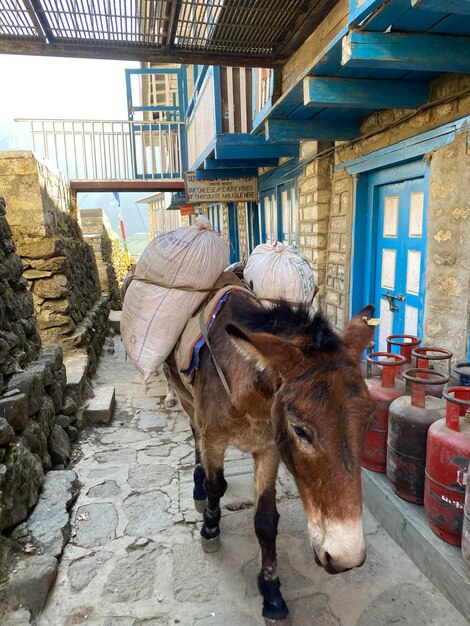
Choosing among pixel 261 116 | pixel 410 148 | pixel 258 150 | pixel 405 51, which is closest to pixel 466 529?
pixel 405 51

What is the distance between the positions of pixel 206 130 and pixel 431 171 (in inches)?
181

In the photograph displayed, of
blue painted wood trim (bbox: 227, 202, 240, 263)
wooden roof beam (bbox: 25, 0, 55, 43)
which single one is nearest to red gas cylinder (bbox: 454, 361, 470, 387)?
wooden roof beam (bbox: 25, 0, 55, 43)

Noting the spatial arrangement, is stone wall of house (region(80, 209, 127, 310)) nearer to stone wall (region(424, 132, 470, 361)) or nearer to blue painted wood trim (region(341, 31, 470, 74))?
stone wall (region(424, 132, 470, 361))

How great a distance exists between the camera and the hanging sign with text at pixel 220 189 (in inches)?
302

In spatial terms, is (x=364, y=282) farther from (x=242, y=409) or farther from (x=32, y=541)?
(x=32, y=541)

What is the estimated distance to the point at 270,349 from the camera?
163 centimetres

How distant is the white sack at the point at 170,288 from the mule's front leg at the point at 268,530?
1095 mm

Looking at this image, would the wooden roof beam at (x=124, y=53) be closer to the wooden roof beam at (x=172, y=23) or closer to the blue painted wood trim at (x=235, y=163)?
the wooden roof beam at (x=172, y=23)

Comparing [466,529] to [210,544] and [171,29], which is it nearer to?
[210,544]

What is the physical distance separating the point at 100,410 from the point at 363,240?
3736 mm

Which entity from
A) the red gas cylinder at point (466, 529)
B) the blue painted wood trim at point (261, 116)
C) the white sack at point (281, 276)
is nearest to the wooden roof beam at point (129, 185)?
the blue painted wood trim at point (261, 116)

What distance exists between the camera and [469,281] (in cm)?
292

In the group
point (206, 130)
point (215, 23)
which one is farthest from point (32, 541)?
point (206, 130)

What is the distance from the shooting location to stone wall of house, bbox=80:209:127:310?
11.1 meters
